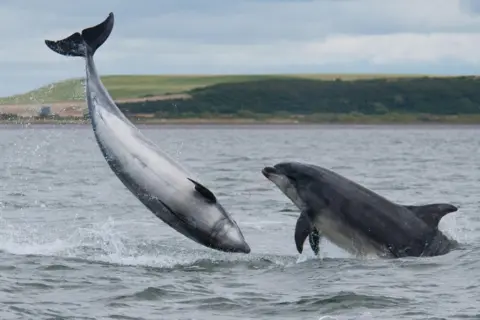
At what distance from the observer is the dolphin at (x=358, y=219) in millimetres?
17141

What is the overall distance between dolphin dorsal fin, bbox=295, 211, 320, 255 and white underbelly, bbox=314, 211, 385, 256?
12 centimetres

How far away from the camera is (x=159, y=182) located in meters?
17.2

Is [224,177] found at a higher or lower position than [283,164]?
lower

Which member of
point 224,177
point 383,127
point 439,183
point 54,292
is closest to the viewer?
point 54,292

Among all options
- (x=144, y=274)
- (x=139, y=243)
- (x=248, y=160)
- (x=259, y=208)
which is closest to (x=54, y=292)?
(x=144, y=274)

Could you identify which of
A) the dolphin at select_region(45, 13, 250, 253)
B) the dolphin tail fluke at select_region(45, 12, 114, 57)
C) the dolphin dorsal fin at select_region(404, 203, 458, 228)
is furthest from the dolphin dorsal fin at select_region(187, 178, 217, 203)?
the dolphin tail fluke at select_region(45, 12, 114, 57)

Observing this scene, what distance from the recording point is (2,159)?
196 feet

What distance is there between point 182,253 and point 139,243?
→ 189 cm

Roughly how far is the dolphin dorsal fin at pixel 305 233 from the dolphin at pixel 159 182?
0.77 meters

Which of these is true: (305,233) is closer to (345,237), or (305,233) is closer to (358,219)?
(345,237)

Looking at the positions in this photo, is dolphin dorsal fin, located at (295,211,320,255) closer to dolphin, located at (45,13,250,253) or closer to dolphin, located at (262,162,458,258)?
dolphin, located at (262,162,458,258)

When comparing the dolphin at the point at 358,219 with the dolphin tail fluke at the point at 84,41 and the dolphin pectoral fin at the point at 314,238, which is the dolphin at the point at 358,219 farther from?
the dolphin tail fluke at the point at 84,41

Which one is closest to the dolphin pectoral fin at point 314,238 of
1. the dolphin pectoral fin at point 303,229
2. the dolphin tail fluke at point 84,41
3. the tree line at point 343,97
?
the dolphin pectoral fin at point 303,229

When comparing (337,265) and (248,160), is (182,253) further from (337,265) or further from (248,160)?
(248,160)
